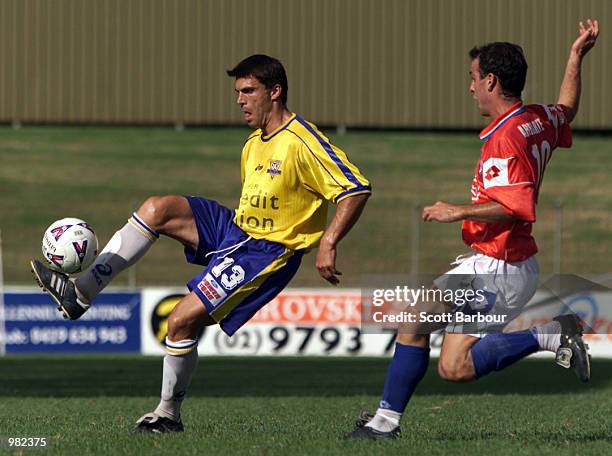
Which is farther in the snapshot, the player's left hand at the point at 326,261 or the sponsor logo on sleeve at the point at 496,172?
the player's left hand at the point at 326,261

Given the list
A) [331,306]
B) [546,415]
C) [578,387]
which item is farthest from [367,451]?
[331,306]

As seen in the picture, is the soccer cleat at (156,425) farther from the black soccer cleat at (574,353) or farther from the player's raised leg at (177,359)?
the black soccer cleat at (574,353)

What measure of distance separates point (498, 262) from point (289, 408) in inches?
162

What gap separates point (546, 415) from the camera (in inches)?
362

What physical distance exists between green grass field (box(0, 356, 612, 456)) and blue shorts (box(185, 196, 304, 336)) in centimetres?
75

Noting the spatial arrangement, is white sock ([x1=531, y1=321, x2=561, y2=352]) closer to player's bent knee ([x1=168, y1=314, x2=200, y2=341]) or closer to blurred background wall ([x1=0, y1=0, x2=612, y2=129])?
player's bent knee ([x1=168, y1=314, x2=200, y2=341])

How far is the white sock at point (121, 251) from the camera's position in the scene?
23.8 feet

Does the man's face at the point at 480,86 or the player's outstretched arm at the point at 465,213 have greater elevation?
the man's face at the point at 480,86

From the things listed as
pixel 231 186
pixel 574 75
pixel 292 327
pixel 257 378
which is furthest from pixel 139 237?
pixel 231 186

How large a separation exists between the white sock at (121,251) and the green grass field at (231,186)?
14.4 m

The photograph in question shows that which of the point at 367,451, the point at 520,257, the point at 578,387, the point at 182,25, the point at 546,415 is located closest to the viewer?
the point at 367,451

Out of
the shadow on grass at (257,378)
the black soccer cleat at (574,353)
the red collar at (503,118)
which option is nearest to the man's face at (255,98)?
→ the red collar at (503,118)

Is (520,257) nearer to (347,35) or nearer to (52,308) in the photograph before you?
(52,308)

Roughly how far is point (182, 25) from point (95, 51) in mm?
2811
